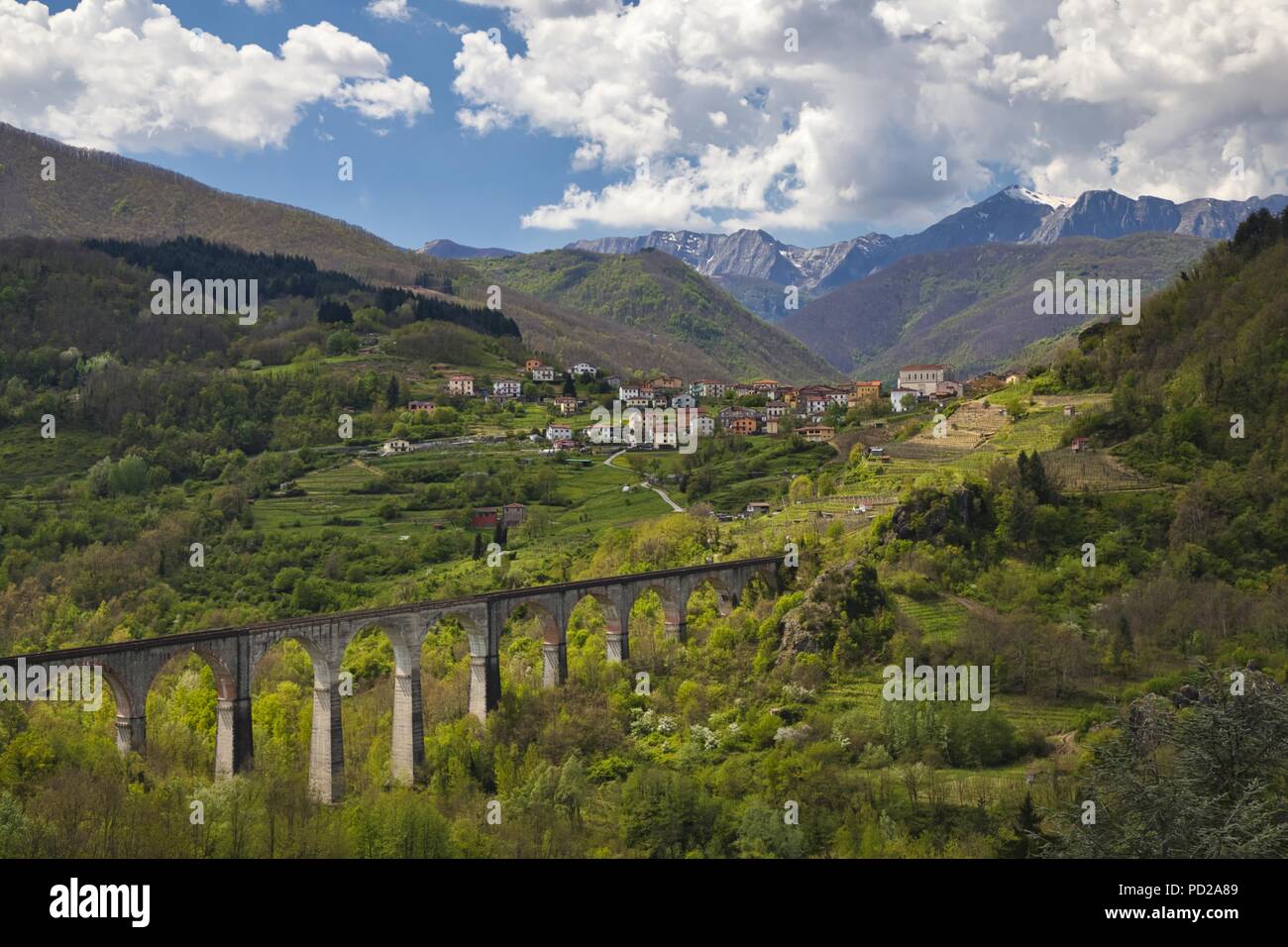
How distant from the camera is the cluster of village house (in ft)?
305

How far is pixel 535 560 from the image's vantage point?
2372 inches

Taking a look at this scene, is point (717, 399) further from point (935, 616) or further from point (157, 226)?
point (157, 226)

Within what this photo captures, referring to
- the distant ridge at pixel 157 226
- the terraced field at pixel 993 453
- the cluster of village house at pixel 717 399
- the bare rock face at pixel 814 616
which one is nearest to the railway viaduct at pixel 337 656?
the bare rock face at pixel 814 616

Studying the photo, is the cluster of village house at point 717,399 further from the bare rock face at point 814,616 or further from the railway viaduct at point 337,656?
the railway viaduct at point 337,656

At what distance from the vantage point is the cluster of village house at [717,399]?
9300cm

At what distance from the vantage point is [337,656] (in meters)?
35.6

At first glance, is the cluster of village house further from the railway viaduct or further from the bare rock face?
the railway viaduct

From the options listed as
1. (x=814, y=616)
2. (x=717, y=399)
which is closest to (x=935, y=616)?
(x=814, y=616)

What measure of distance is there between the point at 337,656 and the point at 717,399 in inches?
3443

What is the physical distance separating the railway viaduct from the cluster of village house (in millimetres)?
45665

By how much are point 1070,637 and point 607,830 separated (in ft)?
62.8

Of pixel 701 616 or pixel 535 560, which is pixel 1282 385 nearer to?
→ pixel 701 616

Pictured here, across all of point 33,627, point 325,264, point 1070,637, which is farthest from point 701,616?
point 325,264
